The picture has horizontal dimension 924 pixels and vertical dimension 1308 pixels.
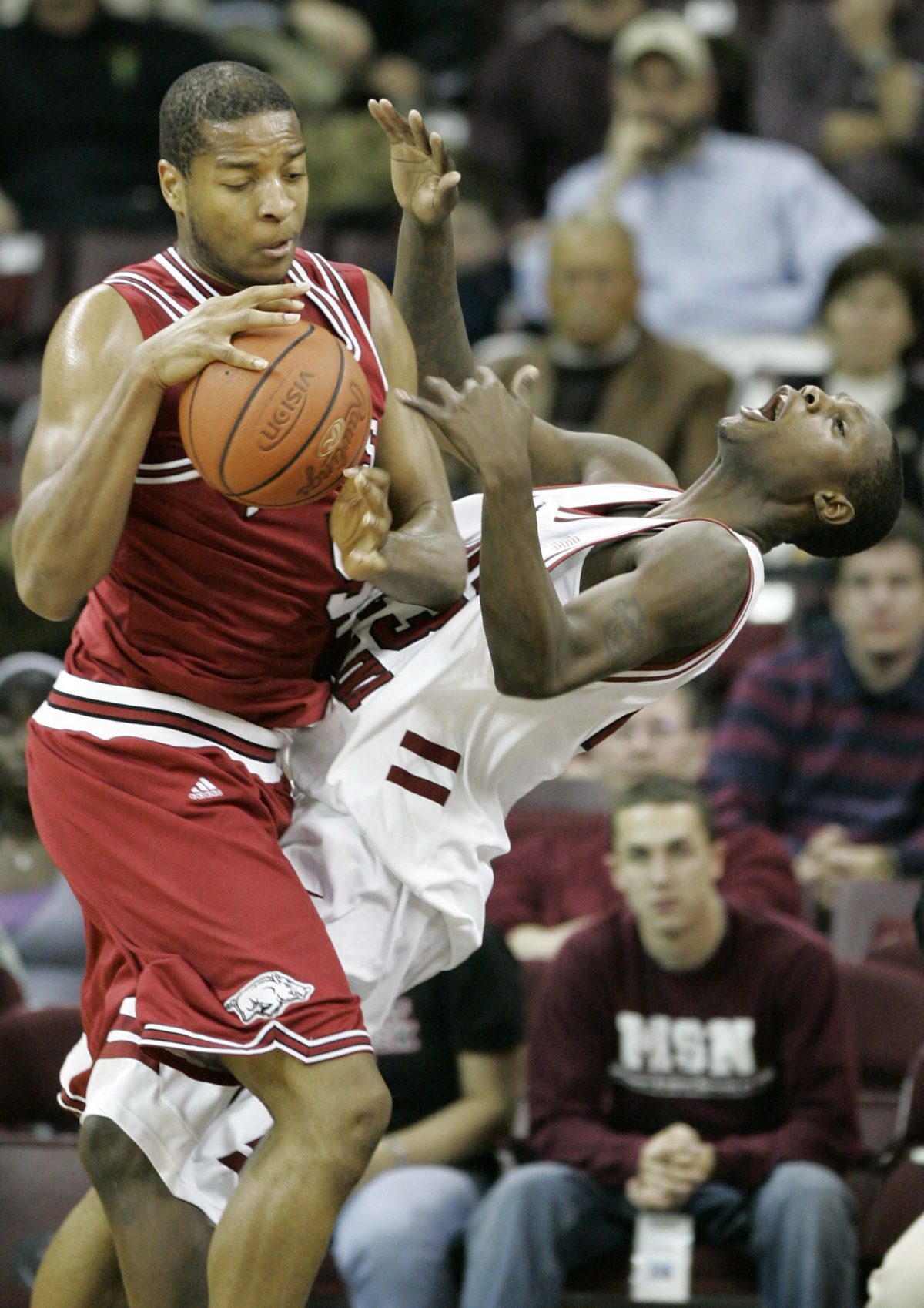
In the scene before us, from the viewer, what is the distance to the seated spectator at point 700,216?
27.9 ft

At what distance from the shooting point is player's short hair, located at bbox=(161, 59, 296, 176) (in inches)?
125

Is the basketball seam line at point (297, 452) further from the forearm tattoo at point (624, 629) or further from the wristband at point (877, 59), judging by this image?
the wristband at point (877, 59)

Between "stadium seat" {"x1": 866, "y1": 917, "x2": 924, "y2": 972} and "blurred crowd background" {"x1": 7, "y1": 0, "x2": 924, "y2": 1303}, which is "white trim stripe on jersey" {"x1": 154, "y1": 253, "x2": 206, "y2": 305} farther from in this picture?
"stadium seat" {"x1": 866, "y1": 917, "x2": 924, "y2": 972}

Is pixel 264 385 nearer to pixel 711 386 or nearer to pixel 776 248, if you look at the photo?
pixel 711 386

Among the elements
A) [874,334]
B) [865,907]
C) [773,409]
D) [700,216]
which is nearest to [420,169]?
[773,409]

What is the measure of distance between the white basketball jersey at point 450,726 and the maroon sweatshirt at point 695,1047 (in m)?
1.33

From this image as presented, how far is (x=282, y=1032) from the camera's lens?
3191mm

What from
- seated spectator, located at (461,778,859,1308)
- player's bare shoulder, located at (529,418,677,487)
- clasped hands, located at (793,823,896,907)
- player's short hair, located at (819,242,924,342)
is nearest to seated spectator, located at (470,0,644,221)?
player's short hair, located at (819,242,924,342)

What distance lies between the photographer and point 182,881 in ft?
10.7

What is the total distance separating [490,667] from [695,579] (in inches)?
15.7

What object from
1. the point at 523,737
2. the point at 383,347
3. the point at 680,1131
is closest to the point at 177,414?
the point at 383,347

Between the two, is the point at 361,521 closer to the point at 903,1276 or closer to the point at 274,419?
the point at 274,419

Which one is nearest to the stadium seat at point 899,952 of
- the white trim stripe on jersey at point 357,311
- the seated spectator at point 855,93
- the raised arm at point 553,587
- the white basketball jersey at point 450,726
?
the white basketball jersey at point 450,726

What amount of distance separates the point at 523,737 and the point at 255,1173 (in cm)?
91
